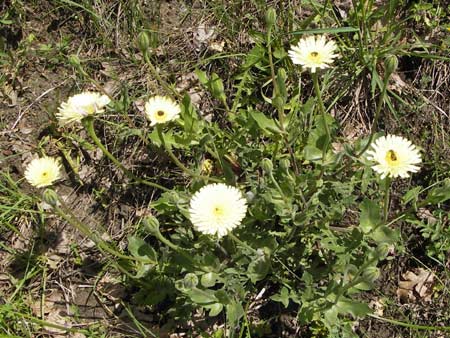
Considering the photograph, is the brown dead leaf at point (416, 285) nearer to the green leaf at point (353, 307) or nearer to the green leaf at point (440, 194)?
the green leaf at point (353, 307)

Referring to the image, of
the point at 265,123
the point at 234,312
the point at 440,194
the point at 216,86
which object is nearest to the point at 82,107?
the point at 216,86

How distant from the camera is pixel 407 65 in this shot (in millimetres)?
3307

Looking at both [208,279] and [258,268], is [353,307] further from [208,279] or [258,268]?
[208,279]

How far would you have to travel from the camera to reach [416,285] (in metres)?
2.93

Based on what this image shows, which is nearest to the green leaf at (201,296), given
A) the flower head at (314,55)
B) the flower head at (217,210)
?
the flower head at (217,210)

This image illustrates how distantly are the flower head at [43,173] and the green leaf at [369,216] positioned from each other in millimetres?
1395

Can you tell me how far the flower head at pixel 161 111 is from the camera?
2.40 metres

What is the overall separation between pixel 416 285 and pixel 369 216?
694 millimetres

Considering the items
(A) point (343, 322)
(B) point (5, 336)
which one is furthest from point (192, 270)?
(B) point (5, 336)

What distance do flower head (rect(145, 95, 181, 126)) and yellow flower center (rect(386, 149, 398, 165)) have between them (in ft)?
3.00

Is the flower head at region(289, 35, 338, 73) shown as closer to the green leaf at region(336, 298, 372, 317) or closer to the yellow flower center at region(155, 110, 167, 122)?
the yellow flower center at region(155, 110, 167, 122)

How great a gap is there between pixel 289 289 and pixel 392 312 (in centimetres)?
56

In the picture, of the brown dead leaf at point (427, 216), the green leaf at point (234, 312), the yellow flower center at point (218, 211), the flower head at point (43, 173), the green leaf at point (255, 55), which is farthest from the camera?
the green leaf at point (255, 55)

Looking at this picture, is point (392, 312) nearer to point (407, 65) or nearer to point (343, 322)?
point (343, 322)
